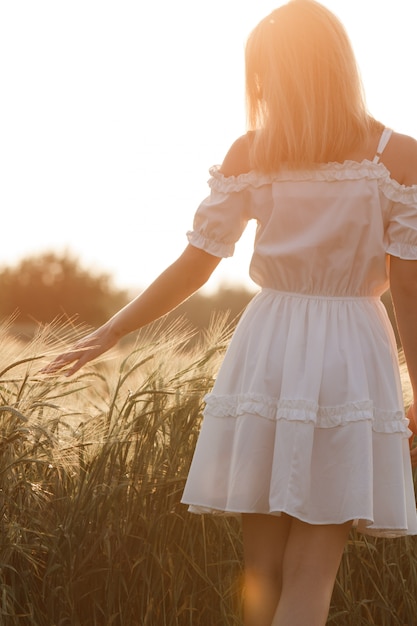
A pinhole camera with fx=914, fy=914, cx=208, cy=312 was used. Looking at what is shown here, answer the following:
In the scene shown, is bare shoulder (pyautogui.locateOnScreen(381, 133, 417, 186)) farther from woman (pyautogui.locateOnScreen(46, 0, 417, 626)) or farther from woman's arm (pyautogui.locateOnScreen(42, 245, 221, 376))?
woman's arm (pyautogui.locateOnScreen(42, 245, 221, 376))

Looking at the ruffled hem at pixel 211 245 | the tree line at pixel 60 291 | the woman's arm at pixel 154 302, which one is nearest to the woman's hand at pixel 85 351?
the woman's arm at pixel 154 302

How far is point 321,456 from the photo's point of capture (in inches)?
81.7

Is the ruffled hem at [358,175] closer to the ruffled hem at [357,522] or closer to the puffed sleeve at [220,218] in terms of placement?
the puffed sleeve at [220,218]

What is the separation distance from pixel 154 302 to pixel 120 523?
0.80 m

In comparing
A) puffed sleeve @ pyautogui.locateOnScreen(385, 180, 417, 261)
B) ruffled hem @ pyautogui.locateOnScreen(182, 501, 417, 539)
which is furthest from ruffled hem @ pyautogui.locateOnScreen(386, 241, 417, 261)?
ruffled hem @ pyautogui.locateOnScreen(182, 501, 417, 539)

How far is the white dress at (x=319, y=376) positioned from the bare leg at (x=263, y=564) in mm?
56

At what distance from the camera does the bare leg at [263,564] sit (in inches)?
80.3

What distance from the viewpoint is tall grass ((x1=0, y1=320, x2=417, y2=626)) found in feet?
8.50

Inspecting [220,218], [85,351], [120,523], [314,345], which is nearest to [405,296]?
[314,345]

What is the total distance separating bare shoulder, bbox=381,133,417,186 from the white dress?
3cm

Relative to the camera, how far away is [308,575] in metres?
1.98

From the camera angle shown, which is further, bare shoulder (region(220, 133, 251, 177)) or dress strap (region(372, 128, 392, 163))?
bare shoulder (region(220, 133, 251, 177))

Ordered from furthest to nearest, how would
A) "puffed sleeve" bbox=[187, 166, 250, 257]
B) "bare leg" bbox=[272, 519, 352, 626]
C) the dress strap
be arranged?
"puffed sleeve" bbox=[187, 166, 250, 257], the dress strap, "bare leg" bbox=[272, 519, 352, 626]

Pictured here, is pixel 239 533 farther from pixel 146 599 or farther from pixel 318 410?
pixel 318 410
